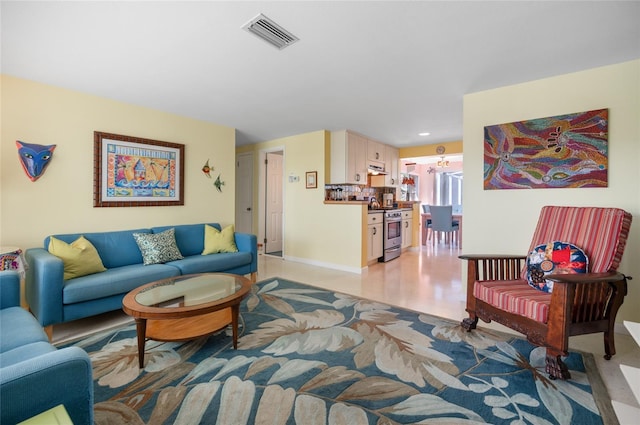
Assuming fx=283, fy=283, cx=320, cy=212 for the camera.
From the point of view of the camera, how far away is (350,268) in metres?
4.60

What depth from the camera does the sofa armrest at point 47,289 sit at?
2.19 m

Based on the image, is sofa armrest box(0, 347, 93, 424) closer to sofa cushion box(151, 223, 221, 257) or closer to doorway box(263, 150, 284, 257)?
sofa cushion box(151, 223, 221, 257)

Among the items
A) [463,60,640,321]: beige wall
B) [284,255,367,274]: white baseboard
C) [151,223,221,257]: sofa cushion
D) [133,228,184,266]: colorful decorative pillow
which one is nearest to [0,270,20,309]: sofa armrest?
[133,228,184,266]: colorful decorative pillow

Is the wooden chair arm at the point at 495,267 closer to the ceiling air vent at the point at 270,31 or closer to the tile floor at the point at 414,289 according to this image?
the tile floor at the point at 414,289

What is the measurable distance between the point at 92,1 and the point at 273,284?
3.12 metres

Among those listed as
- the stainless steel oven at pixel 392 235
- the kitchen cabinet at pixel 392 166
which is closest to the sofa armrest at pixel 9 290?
the stainless steel oven at pixel 392 235

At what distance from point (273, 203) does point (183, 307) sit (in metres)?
4.27

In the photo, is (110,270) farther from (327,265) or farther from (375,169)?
(375,169)

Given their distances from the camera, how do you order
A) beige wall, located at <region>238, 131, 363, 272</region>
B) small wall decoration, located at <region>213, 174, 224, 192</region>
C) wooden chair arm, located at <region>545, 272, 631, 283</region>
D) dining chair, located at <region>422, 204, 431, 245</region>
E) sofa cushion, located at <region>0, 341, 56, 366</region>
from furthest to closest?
1. dining chair, located at <region>422, 204, 431, 245</region>
2. beige wall, located at <region>238, 131, 363, 272</region>
3. small wall decoration, located at <region>213, 174, 224, 192</region>
4. wooden chair arm, located at <region>545, 272, 631, 283</region>
5. sofa cushion, located at <region>0, 341, 56, 366</region>

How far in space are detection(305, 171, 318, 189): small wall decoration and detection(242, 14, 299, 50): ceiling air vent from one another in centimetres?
287

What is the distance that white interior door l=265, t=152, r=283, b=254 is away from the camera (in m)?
6.03

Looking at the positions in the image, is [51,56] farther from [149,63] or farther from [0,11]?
[149,63]

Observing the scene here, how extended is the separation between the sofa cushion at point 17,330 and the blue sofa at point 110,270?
501 millimetres

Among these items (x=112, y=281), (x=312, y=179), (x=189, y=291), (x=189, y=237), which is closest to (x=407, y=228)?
(x=312, y=179)
